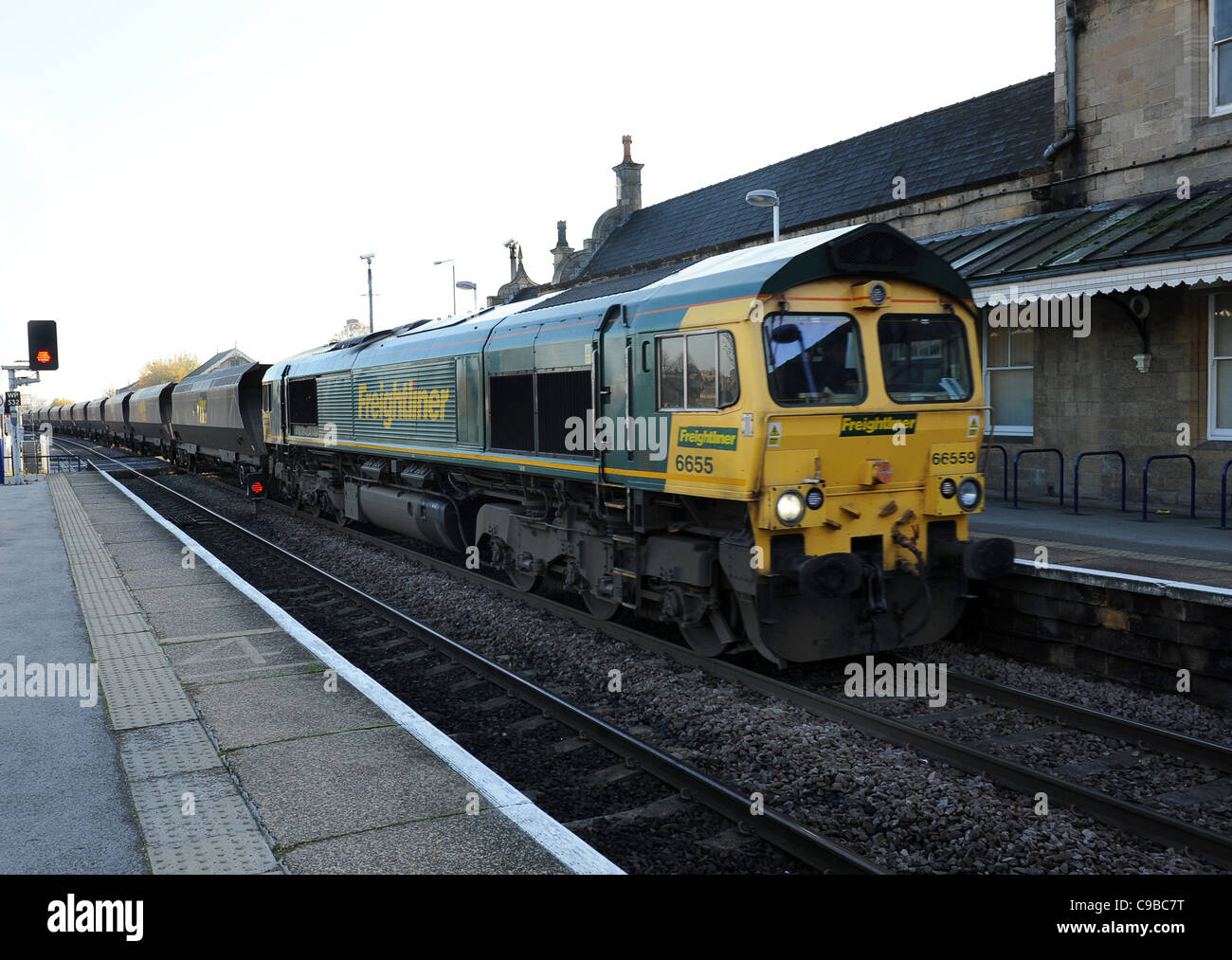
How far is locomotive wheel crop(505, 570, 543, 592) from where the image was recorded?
36.5ft

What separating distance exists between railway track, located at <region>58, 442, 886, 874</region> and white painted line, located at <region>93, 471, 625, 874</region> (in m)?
0.52

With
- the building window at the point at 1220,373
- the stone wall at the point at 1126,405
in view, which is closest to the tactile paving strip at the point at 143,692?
the stone wall at the point at 1126,405

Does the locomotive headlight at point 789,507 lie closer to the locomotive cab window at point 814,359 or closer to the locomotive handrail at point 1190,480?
the locomotive cab window at point 814,359

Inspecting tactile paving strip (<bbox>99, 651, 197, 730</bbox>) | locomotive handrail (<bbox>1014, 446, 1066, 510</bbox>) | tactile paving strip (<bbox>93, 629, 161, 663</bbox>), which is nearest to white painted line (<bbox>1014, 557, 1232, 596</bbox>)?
locomotive handrail (<bbox>1014, 446, 1066, 510</bbox>)

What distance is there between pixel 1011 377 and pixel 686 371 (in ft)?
31.2

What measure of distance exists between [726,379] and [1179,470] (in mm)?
8743

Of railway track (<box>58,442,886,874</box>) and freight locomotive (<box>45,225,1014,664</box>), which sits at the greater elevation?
freight locomotive (<box>45,225,1014,664</box>)

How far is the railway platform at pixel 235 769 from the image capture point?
4668mm

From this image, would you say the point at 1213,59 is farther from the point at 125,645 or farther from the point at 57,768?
the point at 57,768

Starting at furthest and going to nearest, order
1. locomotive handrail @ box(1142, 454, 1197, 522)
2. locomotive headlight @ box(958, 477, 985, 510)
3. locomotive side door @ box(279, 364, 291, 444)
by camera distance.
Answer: locomotive side door @ box(279, 364, 291, 444)
locomotive handrail @ box(1142, 454, 1197, 522)
locomotive headlight @ box(958, 477, 985, 510)

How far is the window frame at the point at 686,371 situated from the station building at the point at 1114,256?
4.67 ft

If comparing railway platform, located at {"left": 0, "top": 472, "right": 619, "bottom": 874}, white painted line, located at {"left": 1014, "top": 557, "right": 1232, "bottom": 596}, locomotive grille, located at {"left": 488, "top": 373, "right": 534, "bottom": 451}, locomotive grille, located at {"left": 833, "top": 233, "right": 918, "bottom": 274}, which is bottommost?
railway platform, located at {"left": 0, "top": 472, "right": 619, "bottom": 874}

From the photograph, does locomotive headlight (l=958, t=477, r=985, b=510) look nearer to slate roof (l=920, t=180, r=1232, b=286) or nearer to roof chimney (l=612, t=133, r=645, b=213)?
slate roof (l=920, t=180, r=1232, b=286)
